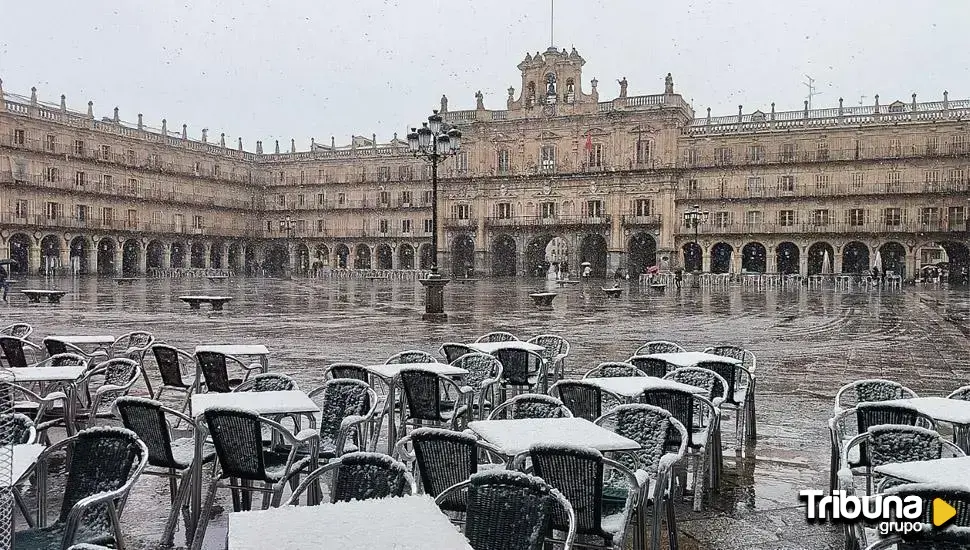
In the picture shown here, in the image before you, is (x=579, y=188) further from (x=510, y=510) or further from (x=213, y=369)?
(x=510, y=510)

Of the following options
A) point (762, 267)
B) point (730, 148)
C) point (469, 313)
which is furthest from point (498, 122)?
point (469, 313)

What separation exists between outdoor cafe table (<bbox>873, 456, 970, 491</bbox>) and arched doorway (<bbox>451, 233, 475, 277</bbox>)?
49744mm

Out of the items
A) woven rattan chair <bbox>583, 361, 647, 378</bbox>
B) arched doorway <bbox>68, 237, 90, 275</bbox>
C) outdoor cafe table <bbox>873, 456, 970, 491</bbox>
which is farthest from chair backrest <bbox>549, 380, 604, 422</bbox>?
arched doorway <bbox>68, 237, 90, 275</bbox>

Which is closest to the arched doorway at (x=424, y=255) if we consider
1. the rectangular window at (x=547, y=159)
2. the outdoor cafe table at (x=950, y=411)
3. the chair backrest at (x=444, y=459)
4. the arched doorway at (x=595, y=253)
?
the rectangular window at (x=547, y=159)

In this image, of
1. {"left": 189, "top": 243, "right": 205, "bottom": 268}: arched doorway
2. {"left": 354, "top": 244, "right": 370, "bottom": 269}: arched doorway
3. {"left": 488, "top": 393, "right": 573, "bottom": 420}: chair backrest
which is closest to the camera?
{"left": 488, "top": 393, "right": 573, "bottom": 420}: chair backrest

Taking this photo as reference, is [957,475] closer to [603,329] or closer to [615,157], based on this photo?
[603,329]

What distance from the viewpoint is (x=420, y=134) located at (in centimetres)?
1703

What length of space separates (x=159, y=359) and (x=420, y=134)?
10.7m

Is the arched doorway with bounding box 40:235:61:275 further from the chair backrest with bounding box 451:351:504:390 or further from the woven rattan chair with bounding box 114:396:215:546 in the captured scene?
the woven rattan chair with bounding box 114:396:215:546

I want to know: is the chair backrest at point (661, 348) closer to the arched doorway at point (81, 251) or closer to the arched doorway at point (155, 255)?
the arched doorway at point (81, 251)

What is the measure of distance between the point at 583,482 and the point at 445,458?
2.12ft

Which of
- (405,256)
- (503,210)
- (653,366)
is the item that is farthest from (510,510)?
(405,256)

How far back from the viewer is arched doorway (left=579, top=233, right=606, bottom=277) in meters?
51.6

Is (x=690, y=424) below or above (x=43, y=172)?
below
